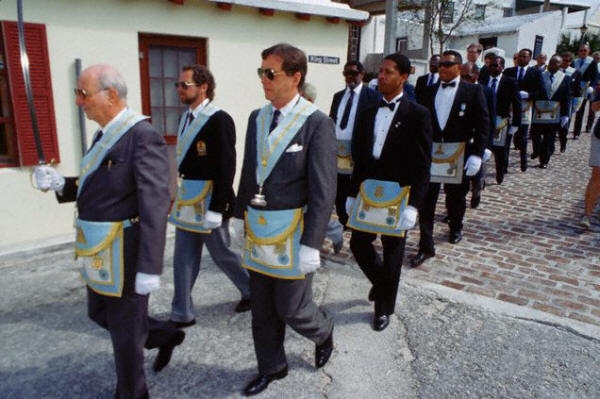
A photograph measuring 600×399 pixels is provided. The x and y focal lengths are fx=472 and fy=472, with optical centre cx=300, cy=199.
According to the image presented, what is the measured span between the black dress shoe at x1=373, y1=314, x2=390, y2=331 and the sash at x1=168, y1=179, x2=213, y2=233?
1.51 meters

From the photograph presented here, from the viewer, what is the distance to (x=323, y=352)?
321cm

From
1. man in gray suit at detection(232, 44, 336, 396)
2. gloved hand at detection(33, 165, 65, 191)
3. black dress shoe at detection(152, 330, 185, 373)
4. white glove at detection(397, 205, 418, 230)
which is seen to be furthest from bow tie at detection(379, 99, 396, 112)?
gloved hand at detection(33, 165, 65, 191)

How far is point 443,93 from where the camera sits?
16.7 feet

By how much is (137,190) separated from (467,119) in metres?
3.83

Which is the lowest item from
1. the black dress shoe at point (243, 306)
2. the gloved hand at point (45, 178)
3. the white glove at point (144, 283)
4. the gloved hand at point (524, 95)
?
the black dress shoe at point (243, 306)

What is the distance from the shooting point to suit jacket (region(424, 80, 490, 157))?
5.01m

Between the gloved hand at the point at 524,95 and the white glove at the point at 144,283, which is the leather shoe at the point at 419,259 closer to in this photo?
the white glove at the point at 144,283

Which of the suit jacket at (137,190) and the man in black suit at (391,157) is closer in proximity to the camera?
the suit jacket at (137,190)

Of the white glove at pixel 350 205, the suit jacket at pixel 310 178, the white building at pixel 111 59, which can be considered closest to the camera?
the suit jacket at pixel 310 178

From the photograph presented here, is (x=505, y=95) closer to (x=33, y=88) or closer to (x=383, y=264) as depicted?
(x=383, y=264)

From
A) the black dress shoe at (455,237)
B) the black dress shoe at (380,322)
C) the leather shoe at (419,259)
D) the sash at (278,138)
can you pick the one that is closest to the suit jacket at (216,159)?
the sash at (278,138)

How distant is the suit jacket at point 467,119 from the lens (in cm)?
501

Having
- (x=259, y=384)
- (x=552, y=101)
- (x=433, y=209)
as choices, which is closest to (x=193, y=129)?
(x=259, y=384)

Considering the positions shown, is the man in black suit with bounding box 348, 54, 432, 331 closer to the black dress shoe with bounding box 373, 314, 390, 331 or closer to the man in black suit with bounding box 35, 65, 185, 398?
the black dress shoe with bounding box 373, 314, 390, 331
